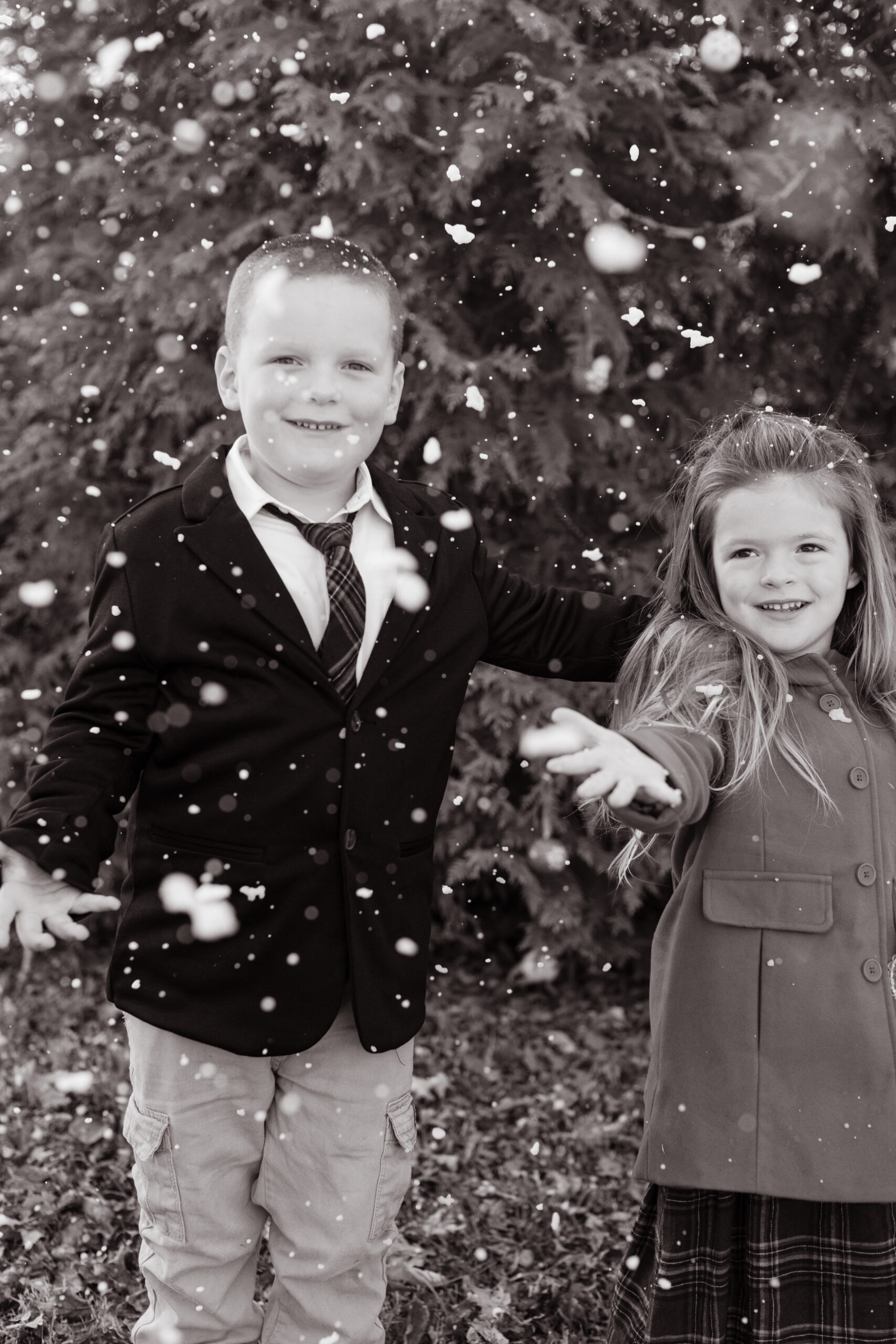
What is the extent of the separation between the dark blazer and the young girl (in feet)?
1.53

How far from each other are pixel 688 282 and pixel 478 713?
1.45 metres

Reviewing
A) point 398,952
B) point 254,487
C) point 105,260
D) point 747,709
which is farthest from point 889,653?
Result: point 105,260

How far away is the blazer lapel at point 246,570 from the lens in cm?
210

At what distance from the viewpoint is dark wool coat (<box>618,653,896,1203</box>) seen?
6.61ft

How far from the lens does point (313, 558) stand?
2213 millimetres

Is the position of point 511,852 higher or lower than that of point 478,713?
lower

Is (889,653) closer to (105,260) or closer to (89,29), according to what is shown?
(105,260)

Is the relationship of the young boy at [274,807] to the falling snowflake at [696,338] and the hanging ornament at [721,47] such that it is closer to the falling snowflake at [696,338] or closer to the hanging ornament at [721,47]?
the falling snowflake at [696,338]

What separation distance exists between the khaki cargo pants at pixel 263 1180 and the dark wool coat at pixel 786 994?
1.60 ft

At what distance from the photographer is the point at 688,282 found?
3906mm

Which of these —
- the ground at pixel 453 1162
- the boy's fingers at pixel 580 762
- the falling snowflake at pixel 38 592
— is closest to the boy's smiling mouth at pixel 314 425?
the boy's fingers at pixel 580 762

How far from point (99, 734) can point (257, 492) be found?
19.0 inches

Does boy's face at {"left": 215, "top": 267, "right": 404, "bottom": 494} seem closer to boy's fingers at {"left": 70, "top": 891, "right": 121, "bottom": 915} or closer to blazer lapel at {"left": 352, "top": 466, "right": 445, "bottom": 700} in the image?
blazer lapel at {"left": 352, "top": 466, "right": 445, "bottom": 700}

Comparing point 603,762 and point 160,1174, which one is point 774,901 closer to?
point 603,762
